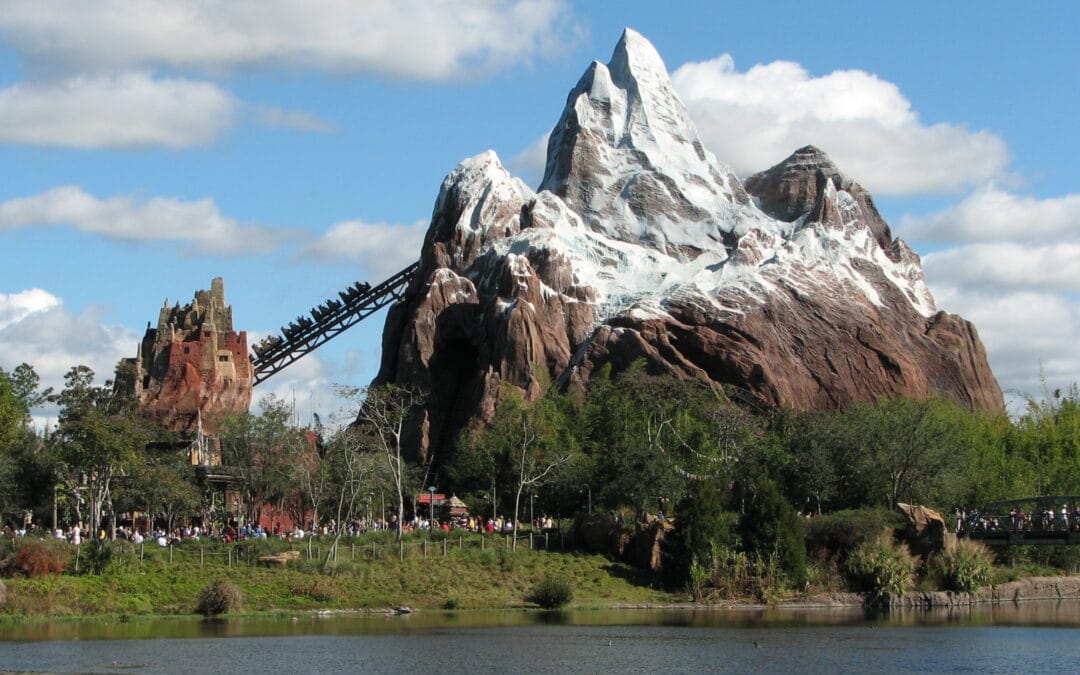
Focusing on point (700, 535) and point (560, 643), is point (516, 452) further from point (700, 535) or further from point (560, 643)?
point (560, 643)

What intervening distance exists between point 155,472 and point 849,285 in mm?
54295

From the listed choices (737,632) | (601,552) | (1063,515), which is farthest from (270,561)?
(1063,515)

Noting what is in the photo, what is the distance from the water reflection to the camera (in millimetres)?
56844

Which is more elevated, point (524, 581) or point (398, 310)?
point (398, 310)

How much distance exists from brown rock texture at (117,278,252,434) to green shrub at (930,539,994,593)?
50468 mm

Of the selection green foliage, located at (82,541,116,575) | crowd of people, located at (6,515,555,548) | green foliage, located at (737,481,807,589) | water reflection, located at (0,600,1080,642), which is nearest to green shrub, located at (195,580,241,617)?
water reflection, located at (0,600,1080,642)

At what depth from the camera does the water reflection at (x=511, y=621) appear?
2238 inches

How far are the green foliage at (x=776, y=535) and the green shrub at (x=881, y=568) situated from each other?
231 cm

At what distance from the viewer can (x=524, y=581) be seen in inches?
2827

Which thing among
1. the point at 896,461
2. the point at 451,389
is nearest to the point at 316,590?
the point at 896,461

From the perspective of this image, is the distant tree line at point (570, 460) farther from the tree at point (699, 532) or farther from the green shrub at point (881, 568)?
the green shrub at point (881, 568)

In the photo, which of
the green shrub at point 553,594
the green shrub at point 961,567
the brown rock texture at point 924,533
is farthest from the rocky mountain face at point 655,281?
the green shrub at point 553,594

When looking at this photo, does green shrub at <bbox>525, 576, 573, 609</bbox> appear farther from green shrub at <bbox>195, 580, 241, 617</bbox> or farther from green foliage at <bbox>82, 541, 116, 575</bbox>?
green foliage at <bbox>82, 541, 116, 575</bbox>

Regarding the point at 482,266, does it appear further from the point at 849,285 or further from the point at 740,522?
the point at 740,522
